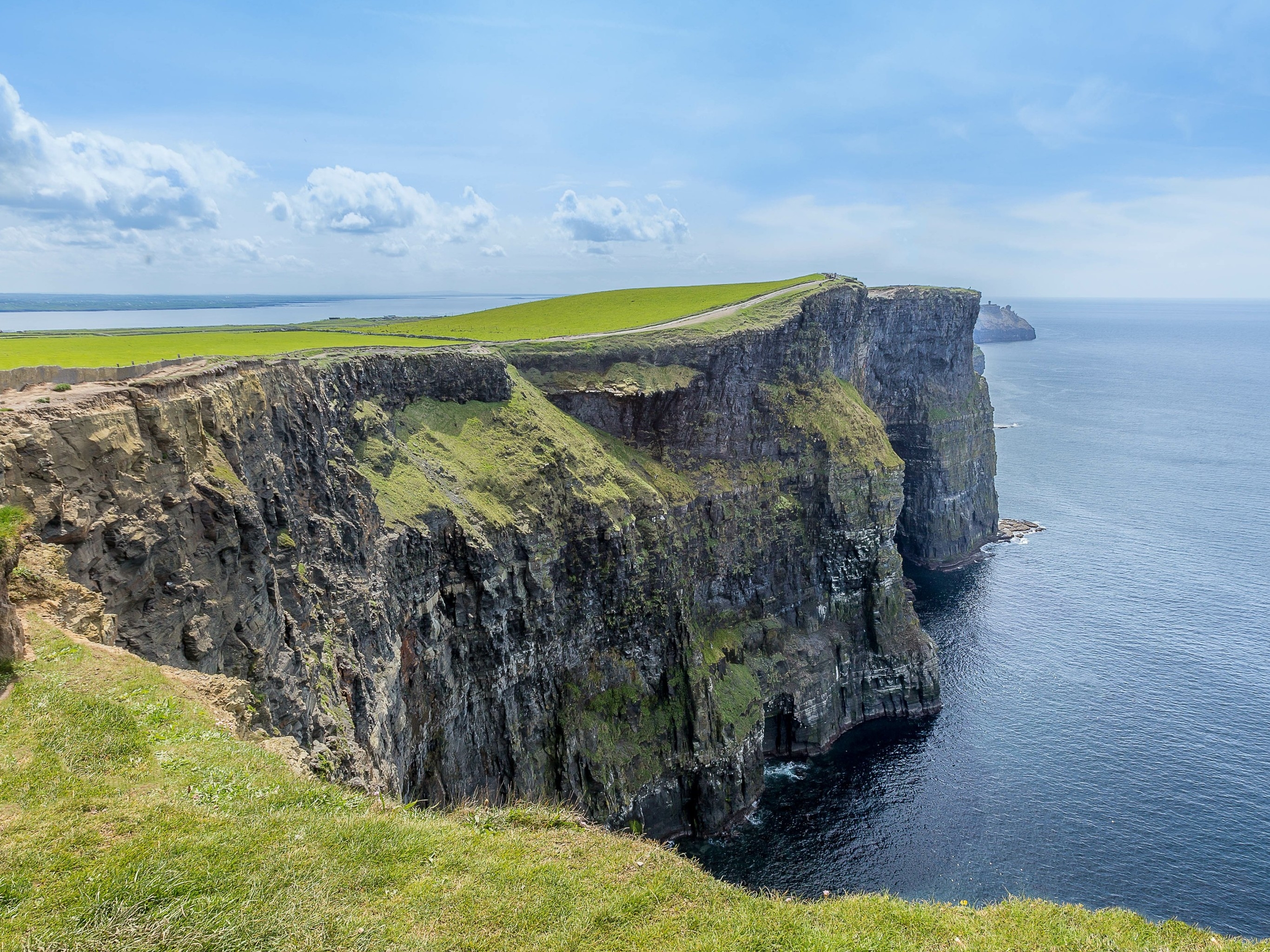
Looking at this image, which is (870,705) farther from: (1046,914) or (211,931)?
(211,931)

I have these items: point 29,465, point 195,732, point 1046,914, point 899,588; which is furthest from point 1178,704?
point 29,465

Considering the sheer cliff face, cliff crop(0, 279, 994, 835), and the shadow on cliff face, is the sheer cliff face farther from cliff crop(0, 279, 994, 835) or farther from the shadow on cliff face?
the shadow on cliff face

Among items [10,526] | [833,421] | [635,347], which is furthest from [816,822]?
[10,526]

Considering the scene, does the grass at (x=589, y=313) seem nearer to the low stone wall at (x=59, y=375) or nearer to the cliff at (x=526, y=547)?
the cliff at (x=526, y=547)

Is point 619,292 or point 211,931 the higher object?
point 619,292

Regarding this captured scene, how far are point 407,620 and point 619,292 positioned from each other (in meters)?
87.2

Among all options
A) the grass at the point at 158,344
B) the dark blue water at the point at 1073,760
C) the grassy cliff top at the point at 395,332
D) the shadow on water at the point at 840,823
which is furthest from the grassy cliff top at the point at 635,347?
the dark blue water at the point at 1073,760

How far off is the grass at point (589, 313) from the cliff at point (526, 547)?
11.0 metres

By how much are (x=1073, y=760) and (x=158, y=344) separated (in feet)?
298

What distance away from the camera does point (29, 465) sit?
74.8 feet

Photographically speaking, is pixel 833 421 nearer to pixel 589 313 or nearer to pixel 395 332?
pixel 589 313

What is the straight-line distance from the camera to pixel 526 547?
203ft

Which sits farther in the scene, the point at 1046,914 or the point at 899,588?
the point at 899,588

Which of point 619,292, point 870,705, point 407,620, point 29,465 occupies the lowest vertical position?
point 870,705
